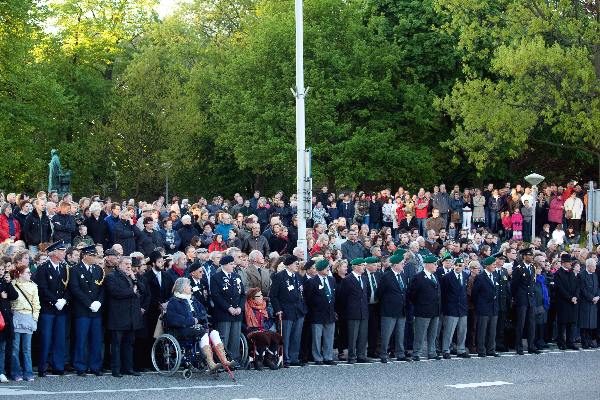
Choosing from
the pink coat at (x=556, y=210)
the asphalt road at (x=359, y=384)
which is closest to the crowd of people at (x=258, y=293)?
the asphalt road at (x=359, y=384)

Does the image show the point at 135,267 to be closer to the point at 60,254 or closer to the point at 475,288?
the point at 60,254

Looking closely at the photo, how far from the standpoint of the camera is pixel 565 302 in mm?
25109

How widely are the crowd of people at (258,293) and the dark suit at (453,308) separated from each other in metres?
0.03

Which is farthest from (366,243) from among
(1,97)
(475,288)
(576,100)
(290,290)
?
(1,97)

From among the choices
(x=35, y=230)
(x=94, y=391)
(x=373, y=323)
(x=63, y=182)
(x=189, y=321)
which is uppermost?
(x=63, y=182)

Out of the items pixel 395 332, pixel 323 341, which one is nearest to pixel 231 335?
pixel 323 341

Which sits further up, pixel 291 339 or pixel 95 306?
pixel 95 306

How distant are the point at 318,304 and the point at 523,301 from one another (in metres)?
4.72

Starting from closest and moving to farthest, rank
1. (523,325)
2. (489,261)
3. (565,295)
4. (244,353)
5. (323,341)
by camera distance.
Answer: (244,353)
(323,341)
(489,261)
(523,325)
(565,295)

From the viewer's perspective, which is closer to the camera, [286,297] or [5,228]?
[286,297]

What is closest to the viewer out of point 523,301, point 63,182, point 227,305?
point 227,305

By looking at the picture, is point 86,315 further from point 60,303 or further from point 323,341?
point 323,341

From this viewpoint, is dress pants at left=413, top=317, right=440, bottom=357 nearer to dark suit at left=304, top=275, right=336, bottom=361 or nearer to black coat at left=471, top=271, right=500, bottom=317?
black coat at left=471, top=271, right=500, bottom=317

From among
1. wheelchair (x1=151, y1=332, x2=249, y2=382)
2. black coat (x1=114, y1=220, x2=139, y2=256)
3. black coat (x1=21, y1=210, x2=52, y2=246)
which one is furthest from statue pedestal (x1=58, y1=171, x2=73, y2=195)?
wheelchair (x1=151, y1=332, x2=249, y2=382)
